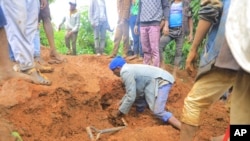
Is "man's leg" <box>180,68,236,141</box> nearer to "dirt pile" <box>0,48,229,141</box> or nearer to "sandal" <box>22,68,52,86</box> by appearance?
"dirt pile" <box>0,48,229,141</box>

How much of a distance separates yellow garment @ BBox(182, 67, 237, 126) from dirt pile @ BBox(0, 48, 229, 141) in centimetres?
144

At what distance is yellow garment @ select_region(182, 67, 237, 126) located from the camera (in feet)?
8.95

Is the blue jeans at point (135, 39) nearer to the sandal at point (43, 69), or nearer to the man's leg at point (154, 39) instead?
the man's leg at point (154, 39)

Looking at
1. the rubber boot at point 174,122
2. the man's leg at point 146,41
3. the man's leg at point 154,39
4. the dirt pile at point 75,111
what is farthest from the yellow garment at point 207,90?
the man's leg at point 146,41

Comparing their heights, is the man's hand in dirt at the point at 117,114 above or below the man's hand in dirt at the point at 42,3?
below

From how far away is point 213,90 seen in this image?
282cm

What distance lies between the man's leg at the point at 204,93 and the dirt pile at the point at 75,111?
4.44 ft

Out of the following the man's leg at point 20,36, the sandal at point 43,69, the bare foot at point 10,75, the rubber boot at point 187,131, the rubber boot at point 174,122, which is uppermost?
the man's leg at point 20,36

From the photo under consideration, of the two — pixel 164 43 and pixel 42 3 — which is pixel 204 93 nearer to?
pixel 42 3

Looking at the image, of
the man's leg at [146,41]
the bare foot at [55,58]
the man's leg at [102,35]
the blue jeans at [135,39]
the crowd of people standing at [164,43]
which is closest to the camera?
the crowd of people standing at [164,43]

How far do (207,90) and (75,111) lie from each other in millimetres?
2380

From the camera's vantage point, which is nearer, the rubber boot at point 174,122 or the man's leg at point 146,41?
the rubber boot at point 174,122

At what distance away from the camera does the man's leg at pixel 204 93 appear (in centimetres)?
274

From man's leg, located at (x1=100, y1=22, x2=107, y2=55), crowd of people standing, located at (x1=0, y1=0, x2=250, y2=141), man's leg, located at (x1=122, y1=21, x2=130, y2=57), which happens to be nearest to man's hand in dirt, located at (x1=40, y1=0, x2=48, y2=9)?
crowd of people standing, located at (x1=0, y1=0, x2=250, y2=141)
